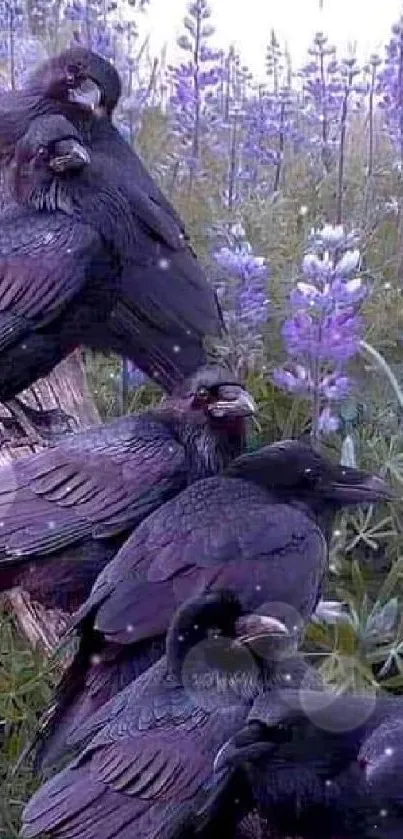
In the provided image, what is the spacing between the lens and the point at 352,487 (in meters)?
1.24

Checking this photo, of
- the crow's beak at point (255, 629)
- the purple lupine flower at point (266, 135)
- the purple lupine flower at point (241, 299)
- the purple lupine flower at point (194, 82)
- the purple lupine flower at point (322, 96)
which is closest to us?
the crow's beak at point (255, 629)

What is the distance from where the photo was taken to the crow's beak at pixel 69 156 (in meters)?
1.42

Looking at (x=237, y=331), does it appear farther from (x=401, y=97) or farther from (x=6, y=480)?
(x=401, y=97)

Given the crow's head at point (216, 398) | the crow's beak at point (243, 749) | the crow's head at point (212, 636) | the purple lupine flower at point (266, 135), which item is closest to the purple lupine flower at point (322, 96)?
the purple lupine flower at point (266, 135)

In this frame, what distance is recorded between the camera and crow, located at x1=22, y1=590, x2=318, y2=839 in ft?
3.37

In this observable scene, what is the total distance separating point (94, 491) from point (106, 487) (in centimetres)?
1

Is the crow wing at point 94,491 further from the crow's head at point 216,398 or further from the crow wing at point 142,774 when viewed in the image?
the crow wing at point 142,774

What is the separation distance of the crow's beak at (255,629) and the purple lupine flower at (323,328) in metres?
0.40

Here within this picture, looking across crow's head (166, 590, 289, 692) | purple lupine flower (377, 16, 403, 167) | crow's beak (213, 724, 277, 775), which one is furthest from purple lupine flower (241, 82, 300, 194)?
crow's beak (213, 724, 277, 775)

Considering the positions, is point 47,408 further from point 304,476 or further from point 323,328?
point 304,476

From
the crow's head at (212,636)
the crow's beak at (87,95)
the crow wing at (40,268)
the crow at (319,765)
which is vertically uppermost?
the crow's beak at (87,95)

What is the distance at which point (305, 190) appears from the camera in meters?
2.42

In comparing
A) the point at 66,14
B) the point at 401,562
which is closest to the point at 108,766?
the point at 401,562

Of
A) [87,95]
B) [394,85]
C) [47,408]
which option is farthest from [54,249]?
[394,85]
